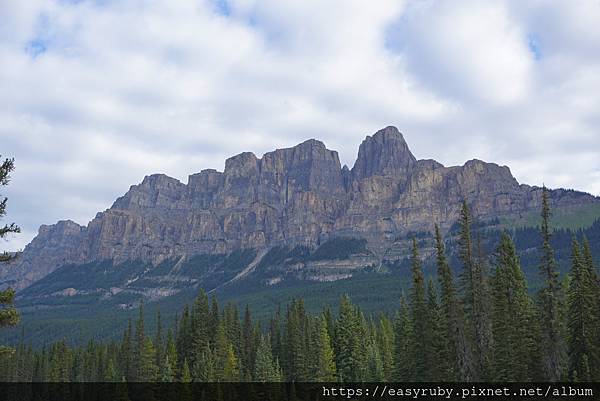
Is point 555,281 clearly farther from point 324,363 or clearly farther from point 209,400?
point 209,400

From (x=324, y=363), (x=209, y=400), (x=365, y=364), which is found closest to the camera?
(x=209, y=400)

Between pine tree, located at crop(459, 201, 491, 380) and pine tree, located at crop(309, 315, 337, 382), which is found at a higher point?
pine tree, located at crop(459, 201, 491, 380)

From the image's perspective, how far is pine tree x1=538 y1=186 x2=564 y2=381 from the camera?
48094 millimetres

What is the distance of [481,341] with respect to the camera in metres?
51.3

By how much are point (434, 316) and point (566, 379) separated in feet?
42.1

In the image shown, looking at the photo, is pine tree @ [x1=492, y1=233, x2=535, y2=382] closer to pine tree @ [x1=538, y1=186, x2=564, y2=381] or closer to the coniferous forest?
the coniferous forest

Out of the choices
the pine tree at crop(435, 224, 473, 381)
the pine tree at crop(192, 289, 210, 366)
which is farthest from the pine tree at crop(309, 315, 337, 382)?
the pine tree at crop(435, 224, 473, 381)

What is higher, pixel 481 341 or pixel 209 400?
pixel 481 341

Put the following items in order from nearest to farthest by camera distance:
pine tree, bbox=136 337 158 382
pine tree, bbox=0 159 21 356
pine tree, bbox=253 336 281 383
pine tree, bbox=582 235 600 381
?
pine tree, bbox=0 159 21 356
pine tree, bbox=582 235 600 381
pine tree, bbox=253 336 281 383
pine tree, bbox=136 337 158 382

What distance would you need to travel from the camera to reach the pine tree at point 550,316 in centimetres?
4809

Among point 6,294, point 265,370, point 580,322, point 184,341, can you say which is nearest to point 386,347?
point 265,370

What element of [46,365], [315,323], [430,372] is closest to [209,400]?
[315,323]

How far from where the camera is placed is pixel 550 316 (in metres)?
49.0

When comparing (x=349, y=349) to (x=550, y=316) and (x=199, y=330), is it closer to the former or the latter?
(x=199, y=330)
